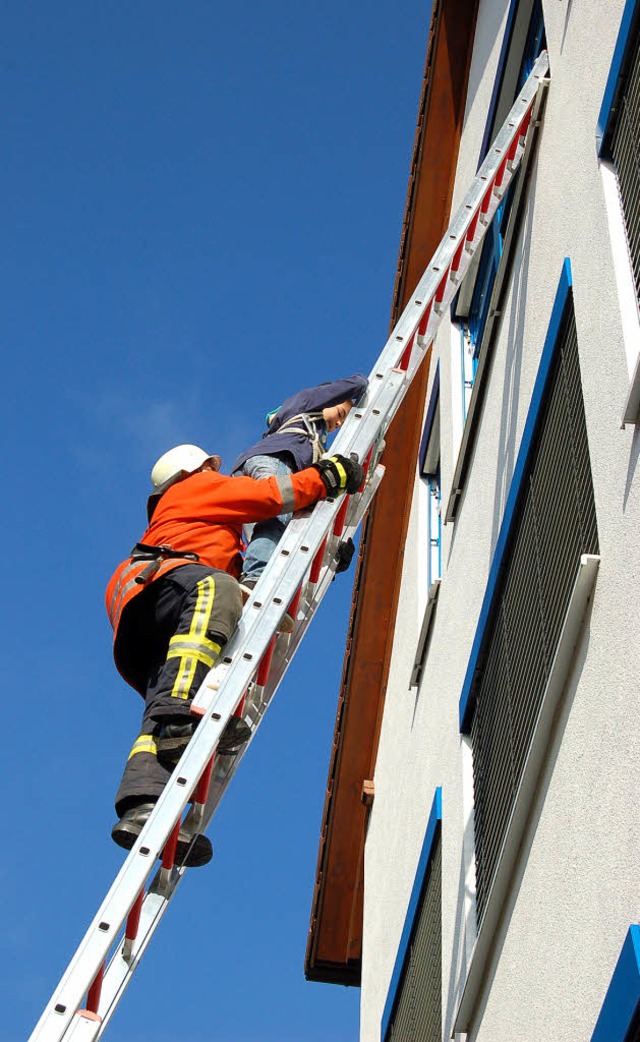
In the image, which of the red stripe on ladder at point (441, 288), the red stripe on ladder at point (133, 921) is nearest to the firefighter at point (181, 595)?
the red stripe on ladder at point (133, 921)

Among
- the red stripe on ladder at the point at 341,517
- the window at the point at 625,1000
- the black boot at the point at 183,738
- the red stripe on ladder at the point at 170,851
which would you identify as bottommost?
the window at the point at 625,1000

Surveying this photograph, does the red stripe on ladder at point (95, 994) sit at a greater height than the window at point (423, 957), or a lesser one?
lesser

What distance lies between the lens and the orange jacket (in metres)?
5.17

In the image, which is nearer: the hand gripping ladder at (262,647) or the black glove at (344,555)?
the hand gripping ladder at (262,647)

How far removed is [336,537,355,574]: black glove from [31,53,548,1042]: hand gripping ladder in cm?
3

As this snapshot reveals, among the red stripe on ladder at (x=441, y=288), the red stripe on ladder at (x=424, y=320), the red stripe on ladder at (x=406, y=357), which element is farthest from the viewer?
the red stripe on ladder at (x=441, y=288)

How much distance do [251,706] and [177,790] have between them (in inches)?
31.4

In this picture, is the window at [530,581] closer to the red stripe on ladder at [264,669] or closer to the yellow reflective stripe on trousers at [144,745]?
the red stripe on ladder at [264,669]

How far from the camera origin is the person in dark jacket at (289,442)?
573cm

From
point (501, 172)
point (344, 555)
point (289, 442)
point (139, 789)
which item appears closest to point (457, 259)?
point (501, 172)

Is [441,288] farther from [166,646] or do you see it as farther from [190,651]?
[190,651]

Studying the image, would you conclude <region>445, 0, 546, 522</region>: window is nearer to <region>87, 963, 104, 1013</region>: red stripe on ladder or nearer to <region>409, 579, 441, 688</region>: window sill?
<region>409, 579, 441, 688</region>: window sill

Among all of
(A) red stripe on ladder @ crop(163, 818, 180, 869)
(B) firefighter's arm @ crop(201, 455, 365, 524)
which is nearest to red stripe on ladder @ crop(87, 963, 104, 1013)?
(A) red stripe on ladder @ crop(163, 818, 180, 869)

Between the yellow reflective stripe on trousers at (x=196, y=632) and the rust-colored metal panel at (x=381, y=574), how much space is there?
5028mm
